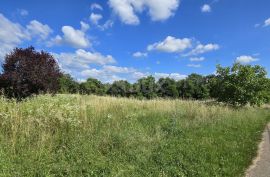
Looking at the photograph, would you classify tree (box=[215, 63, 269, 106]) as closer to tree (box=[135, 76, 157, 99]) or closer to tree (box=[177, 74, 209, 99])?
tree (box=[177, 74, 209, 99])

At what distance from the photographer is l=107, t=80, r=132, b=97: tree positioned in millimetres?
74188

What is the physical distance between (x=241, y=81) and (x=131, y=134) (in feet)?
53.6

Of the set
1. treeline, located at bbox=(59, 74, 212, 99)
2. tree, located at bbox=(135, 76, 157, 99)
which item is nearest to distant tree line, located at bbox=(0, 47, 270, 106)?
treeline, located at bbox=(59, 74, 212, 99)

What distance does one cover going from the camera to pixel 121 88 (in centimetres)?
7481

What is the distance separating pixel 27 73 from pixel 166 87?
5954 cm

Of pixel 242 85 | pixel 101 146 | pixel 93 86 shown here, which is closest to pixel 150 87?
pixel 93 86

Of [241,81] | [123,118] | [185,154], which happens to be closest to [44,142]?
[185,154]

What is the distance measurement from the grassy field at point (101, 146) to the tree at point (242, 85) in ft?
40.5

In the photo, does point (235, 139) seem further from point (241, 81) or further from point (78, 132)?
point (241, 81)

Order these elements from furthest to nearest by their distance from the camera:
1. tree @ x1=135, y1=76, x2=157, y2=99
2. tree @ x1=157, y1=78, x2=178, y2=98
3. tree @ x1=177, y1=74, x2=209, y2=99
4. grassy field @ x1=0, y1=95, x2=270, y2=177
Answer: tree @ x1=135, y1=76, x2=157, y2=99 < tree @ x1=157, y1=78, x2=178, y2=98 < tree @ x1=177, y1=74, x2=209, y2=99 < grassy field @ x1=0, y1=95, x2=270, y2=177

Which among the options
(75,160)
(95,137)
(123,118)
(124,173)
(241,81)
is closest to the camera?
(124,173)

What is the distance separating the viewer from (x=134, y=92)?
73.3 meters

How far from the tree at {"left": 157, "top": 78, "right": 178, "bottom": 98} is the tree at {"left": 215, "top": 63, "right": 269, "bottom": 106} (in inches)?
1817

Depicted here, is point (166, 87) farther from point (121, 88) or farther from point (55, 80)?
point (55, 80)
